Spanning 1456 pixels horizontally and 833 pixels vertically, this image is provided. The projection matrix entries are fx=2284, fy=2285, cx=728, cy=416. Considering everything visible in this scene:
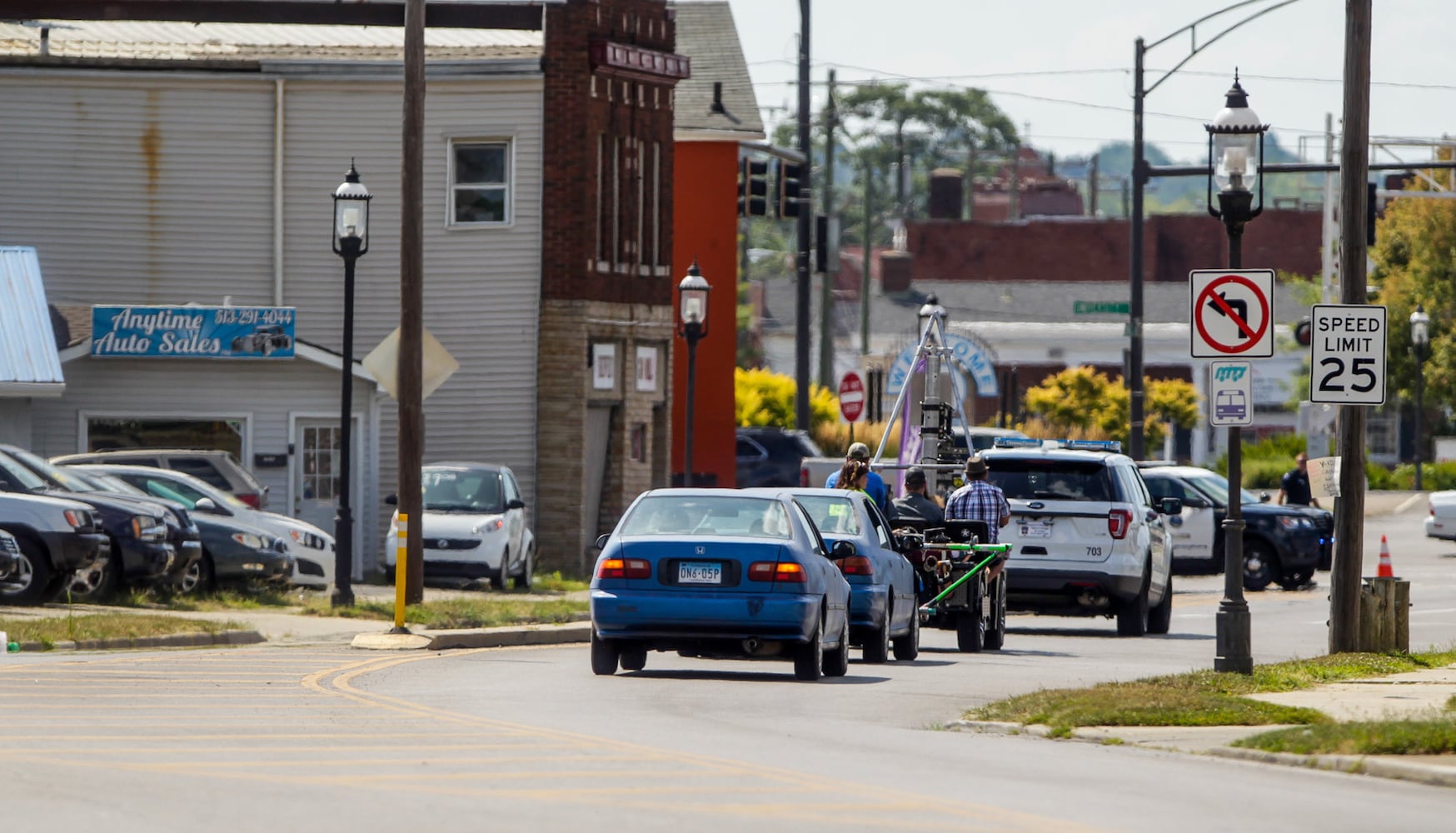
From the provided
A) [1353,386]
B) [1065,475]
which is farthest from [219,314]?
[1353,386]

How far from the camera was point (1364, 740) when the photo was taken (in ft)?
40.3

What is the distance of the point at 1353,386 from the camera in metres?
18.4

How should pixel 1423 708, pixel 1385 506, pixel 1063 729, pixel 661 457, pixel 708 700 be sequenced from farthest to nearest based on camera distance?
1. pixel 1385 506
2. pixel 661 457
3. pixel 708 700
4. pixel 1423 708
5. pixel 1063 729

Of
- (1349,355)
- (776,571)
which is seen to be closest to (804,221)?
(1349,355)

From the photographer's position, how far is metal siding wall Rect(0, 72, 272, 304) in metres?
35.2

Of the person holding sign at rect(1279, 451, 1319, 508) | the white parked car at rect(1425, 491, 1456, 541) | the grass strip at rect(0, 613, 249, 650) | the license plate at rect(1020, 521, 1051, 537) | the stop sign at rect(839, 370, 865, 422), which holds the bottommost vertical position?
the white parked car at rect(1425, 491, 1456, 541)

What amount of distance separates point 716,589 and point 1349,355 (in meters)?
5.72

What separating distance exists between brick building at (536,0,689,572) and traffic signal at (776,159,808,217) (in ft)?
11.1

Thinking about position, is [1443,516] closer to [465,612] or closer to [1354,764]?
[465,612]

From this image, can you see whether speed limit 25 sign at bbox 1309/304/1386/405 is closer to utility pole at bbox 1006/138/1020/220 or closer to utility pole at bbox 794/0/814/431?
utility pole at bbox 794/0/814/431

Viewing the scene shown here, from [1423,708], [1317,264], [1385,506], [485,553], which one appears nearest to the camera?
[1423,708]

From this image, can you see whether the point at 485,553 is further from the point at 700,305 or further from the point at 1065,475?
the point at 1065,475

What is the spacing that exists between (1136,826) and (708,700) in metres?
5.92

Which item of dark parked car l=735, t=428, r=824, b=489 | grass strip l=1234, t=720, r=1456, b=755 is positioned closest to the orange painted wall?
dark parked car l=735, t=428, r=824, b=489
